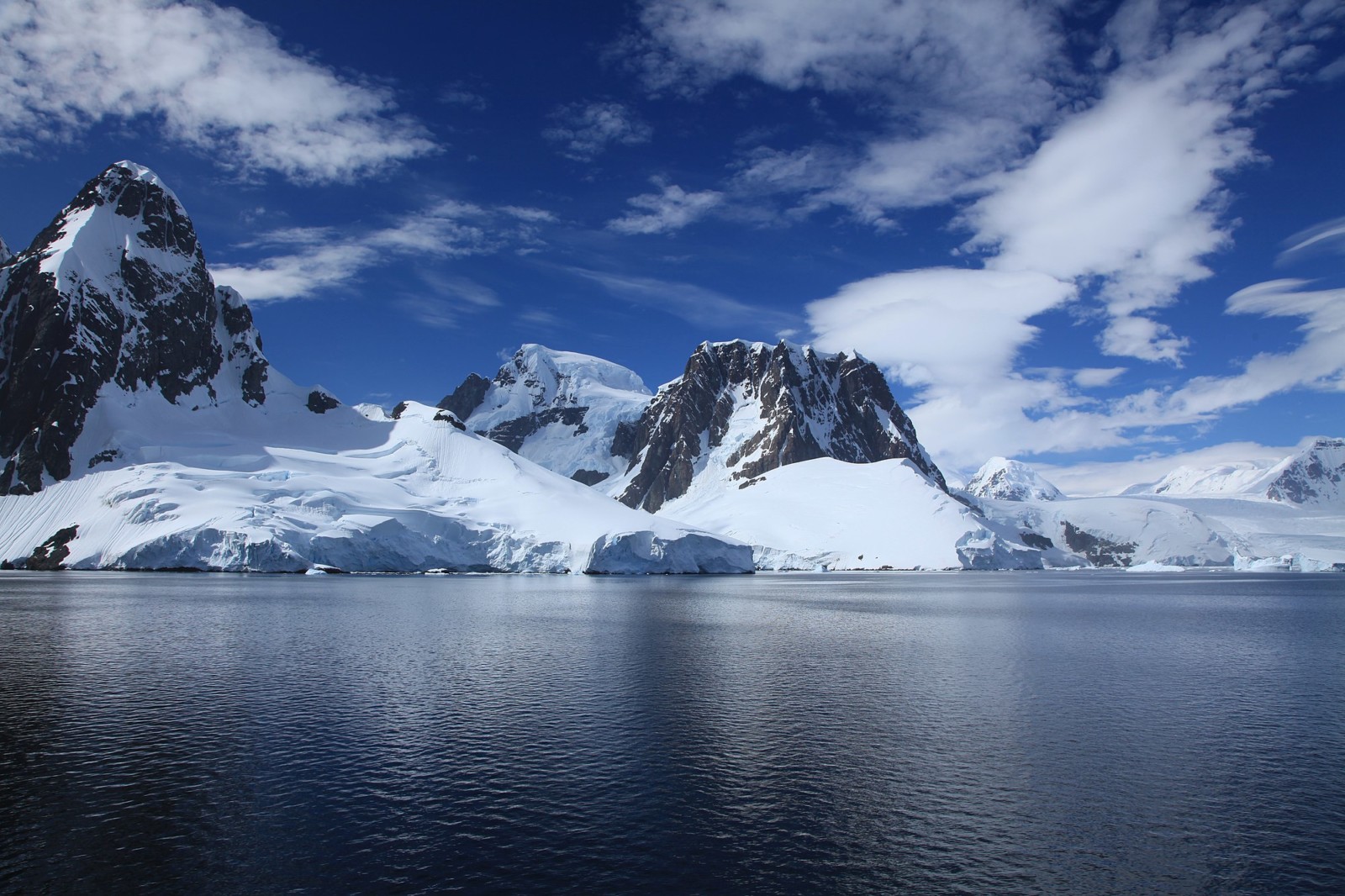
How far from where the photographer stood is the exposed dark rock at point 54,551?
369 feet

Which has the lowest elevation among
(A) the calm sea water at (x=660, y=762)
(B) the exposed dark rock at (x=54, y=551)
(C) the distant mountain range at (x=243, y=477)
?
(A) the calm sea water at (x=660, y=762)

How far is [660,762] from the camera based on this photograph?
72.7 ft

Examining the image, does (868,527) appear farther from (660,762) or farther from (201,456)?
(660,762)

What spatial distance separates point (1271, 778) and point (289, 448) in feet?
528

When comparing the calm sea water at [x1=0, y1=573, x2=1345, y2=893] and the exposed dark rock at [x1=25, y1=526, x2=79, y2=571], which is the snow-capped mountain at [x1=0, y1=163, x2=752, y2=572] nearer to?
the exposed dark rock at [x1=25, y1=526, x2=79, y2=571]

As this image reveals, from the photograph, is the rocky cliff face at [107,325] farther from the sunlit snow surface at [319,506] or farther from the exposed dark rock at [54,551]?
the exposed dark rock at [54,551]

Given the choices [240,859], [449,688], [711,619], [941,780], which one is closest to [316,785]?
[240,859]

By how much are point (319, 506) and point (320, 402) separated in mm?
71584

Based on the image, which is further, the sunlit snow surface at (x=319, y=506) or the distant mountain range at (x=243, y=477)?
the distant mountain range at (x=243, y=477)

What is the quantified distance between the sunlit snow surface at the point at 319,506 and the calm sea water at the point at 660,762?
64886mm

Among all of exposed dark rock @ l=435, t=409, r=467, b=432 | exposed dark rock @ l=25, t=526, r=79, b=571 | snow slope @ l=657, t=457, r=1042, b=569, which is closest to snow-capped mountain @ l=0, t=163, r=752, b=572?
exposed dark rock @ l=25, t=526, r=79, b=571

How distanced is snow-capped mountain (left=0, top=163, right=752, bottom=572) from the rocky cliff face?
1.16 feet

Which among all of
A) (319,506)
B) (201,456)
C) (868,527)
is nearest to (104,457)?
(201,456)

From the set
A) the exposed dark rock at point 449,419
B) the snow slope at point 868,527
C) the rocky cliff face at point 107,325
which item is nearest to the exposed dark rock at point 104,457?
the rocky cliff face at point 107,325
